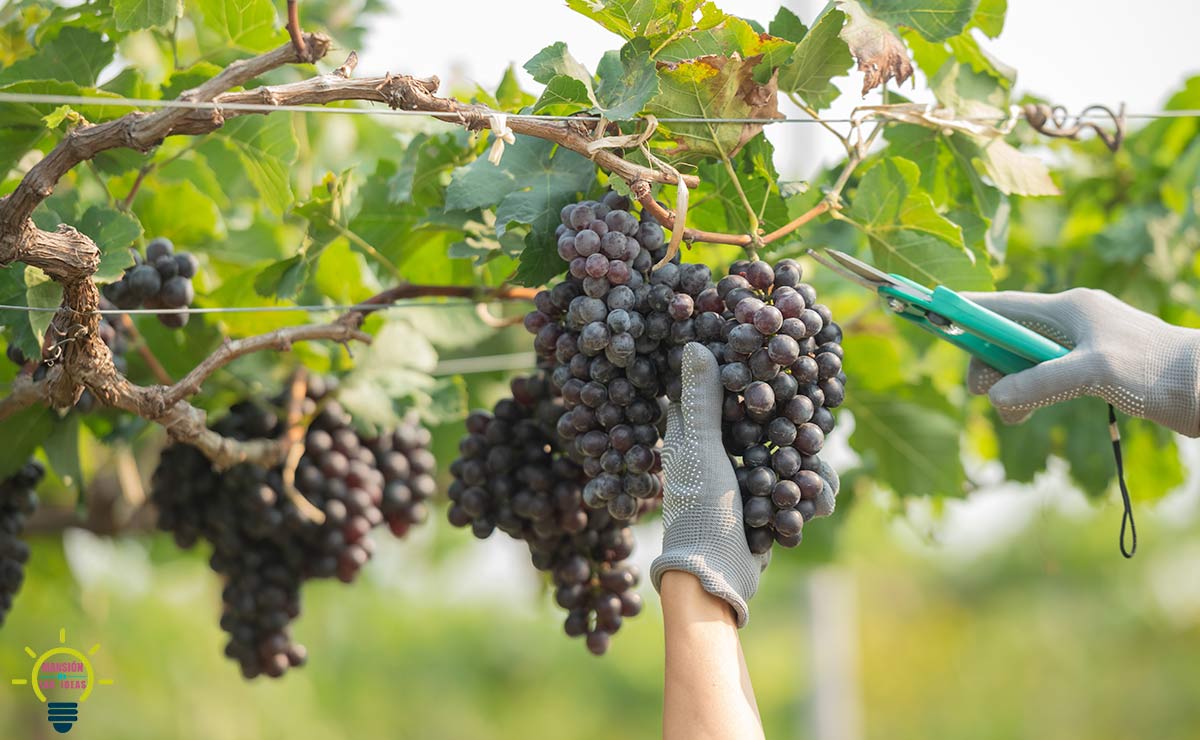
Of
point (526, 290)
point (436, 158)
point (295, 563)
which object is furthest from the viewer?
point (295, 563)

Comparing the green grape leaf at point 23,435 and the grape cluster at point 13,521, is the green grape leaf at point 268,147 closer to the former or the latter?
the green grape leaf at point 23,435

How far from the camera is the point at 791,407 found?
1.07 meters

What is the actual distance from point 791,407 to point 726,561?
17 cm

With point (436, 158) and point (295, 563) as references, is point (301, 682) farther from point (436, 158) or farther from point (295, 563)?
point (436, 158)

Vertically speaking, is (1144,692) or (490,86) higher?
(490,86)

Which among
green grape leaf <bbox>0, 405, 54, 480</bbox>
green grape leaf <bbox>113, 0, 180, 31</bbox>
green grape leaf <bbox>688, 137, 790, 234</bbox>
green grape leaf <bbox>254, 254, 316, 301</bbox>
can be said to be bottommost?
green grape leaf <bbox>0, 405, 54, 480</bbox>

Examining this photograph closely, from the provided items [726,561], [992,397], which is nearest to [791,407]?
[726,561]

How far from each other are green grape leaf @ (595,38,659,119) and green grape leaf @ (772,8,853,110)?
18cm

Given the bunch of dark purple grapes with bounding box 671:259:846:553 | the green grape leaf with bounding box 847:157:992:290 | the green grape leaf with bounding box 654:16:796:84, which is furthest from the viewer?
the green grape leaf with bounding box 847:157:992:290

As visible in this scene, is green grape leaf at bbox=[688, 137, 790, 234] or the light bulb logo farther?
the light bulb logo

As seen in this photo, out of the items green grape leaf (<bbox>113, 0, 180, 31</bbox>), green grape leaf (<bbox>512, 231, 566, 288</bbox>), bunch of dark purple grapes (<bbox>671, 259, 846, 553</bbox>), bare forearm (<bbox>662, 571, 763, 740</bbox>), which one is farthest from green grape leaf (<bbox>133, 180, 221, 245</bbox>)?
bare forearm (<bbox>662, 571, 763, 740</bbox>)

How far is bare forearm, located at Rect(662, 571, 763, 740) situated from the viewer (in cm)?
108

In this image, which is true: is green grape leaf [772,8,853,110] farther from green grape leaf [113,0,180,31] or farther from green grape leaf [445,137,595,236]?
green grape leaf [113,0,180,31]

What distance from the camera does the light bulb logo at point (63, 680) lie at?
148cm
